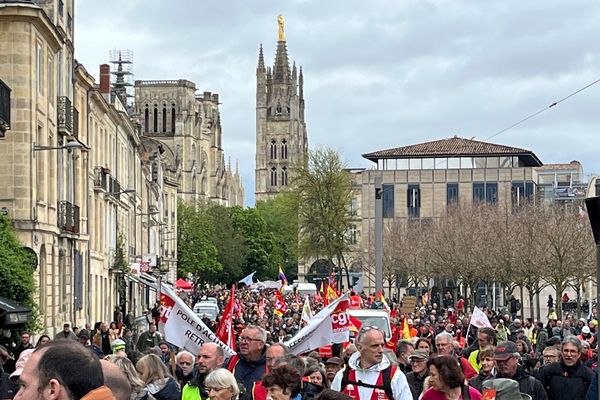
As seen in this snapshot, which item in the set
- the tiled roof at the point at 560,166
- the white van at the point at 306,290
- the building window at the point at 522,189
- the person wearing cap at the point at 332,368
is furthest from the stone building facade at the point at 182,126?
the person wearing cap at the point at 332,368

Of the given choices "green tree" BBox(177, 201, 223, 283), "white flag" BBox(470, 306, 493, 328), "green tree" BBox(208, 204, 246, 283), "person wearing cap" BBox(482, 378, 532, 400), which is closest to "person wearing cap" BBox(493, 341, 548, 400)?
"person wearing cap" BBox(482, 378, 532, 400)

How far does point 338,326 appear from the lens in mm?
15883

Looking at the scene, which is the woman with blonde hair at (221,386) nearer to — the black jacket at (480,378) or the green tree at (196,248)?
the black jacket at (480,378)

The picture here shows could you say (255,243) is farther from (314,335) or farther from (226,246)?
(314,335)

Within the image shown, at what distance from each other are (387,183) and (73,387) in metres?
97.1

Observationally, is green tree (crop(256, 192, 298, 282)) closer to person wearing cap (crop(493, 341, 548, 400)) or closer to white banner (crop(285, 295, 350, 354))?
white banner (crop(285, 295, 350, 354))

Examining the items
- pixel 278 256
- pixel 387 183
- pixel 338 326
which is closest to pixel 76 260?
pixel 338 326

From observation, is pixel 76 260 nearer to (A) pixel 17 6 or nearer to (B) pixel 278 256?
(A) pixel 17 6

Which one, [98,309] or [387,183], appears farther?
[387,183]

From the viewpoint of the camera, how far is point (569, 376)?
12.7 meters

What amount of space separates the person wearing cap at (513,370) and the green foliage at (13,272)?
1943cm

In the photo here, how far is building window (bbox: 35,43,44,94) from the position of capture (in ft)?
117

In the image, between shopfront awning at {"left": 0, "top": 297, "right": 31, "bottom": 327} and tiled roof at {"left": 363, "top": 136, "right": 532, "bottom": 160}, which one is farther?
tiled roof at {"left": 363, "top": 136, "right": 532, "bottom": 160}

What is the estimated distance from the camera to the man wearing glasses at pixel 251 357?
37.4ft
